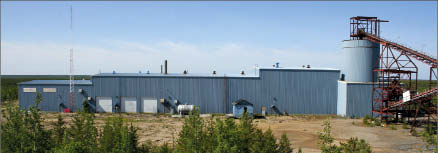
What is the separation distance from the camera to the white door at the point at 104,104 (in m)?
42.2

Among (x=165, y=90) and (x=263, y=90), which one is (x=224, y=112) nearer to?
(x=263, y=90)

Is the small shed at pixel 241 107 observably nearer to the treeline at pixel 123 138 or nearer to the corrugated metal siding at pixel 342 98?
the corrugated metal siding at pixel 342 98

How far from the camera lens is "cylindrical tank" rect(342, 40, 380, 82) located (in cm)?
3894

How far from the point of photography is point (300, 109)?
41906 millimetres

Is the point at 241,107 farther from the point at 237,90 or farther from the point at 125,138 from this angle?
the point at 125,138

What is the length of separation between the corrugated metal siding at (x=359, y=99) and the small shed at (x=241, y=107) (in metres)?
13.0

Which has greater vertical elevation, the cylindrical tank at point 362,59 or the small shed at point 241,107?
the cylindrical tank at point 362,59

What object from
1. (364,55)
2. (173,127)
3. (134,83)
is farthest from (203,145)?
(364,55)

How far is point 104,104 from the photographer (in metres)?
42.2

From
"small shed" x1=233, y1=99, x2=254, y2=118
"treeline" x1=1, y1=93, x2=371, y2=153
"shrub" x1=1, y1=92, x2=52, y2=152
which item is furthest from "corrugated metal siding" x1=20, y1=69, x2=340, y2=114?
"shrub" x1=1, y1=92, x2=52, y2=152

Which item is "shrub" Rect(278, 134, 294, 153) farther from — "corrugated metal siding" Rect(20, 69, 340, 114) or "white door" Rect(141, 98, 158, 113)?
"white door" Rect(141, 98, 158, 113)

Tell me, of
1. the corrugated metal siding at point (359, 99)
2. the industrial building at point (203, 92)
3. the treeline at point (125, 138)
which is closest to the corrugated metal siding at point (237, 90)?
the industrial building at point (203, 92)

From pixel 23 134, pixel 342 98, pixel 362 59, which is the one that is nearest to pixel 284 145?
pixel 23 134

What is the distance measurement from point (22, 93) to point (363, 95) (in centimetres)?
4714
